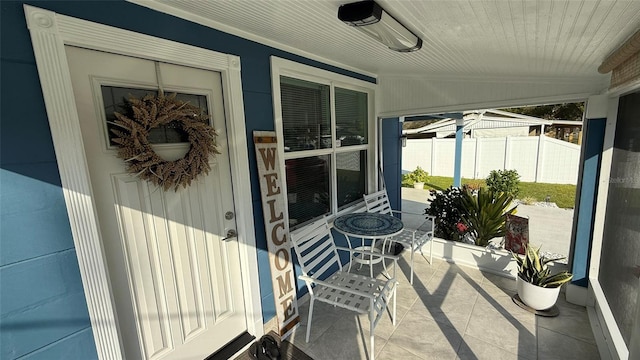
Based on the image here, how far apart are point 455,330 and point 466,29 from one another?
87.7 inches

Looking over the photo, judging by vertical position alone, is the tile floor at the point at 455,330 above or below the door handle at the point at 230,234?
below

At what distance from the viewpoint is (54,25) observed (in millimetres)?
1157

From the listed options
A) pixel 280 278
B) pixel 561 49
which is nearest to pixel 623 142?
pixel 561 49

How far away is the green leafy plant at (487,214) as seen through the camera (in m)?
3.41

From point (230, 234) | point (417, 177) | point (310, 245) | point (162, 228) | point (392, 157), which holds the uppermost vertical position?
point (392, 157)

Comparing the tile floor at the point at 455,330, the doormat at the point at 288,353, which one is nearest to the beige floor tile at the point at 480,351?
the tile floor at the point at 455,330

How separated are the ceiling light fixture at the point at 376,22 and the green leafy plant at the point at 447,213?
256 cm

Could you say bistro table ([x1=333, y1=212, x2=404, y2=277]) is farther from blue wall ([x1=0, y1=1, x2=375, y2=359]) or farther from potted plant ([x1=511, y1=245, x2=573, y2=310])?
blue wall ([x1=0, y1=1, x2=375, y2=359])

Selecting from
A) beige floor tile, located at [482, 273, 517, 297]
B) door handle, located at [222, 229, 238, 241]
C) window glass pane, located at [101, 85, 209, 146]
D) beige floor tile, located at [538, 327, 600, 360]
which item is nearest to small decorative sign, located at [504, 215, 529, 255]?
beige floor tile, located at [482, 273, 517, 297]

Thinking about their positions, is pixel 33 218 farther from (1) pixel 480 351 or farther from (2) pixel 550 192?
(2) pixel 550 192

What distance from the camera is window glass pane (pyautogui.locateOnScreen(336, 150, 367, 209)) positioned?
3.21 m

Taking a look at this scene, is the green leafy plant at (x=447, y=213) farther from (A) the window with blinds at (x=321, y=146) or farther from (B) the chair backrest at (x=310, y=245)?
(B) the chair backrest at (x=310, y=245)

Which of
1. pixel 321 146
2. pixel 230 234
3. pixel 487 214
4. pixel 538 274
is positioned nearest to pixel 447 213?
pixel 487 214

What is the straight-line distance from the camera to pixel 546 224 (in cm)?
482
